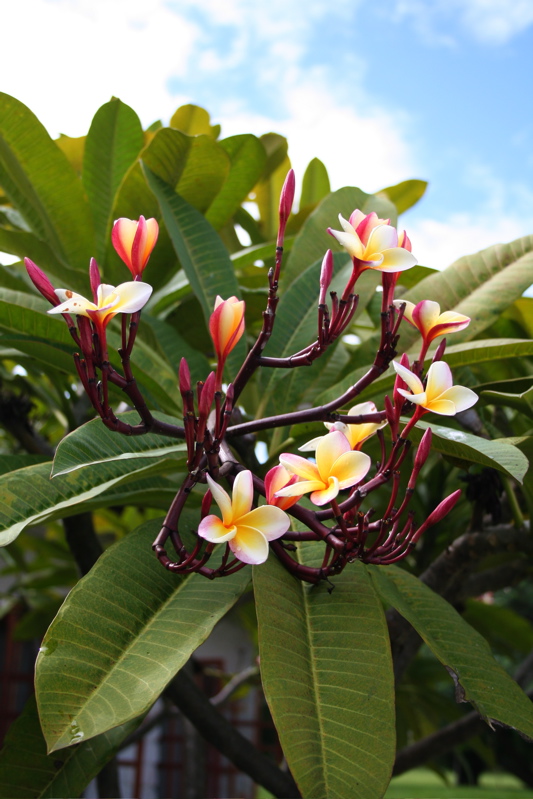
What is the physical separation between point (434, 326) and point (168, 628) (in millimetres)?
355

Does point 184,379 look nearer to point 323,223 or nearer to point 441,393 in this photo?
point 441,393

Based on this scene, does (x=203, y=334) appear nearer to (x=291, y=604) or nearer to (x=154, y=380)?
(x=154, y=380)

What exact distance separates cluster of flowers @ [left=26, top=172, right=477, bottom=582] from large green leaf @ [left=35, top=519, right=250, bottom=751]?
0.23ft

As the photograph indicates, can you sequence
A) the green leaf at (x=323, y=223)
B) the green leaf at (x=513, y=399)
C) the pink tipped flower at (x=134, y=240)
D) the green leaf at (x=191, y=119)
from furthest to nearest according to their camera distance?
the green leaf at (x=191, y=119) → the green leaf at (x=323, y=223) → the green leaf at (x=513, y=399) → the pink tipped flower at (x=134, y=240)

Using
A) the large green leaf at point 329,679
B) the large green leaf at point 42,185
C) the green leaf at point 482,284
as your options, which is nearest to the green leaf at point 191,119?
the large green leaf at point 42,185

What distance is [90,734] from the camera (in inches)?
18.4

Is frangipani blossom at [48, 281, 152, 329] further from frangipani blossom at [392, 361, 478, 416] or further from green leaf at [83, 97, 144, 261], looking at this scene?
green leaf at [83, 97, 144, 261]

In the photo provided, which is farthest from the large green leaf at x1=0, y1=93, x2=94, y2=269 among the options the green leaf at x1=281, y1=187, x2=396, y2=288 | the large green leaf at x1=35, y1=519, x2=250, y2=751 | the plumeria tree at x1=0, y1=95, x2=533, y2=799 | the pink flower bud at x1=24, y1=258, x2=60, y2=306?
the large green leaf at x1=35, y1=519, x2=250, y2=751

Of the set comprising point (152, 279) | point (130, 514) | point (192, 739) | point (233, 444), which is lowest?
point (192, 739)

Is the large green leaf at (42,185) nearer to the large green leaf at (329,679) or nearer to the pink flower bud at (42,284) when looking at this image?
the pink flower bud at (42,284)

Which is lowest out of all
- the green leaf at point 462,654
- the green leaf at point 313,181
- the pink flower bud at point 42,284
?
Result: the green leaf at point 462,654

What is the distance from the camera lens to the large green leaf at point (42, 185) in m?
1.12

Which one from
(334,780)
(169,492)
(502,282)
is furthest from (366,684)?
(502,282)

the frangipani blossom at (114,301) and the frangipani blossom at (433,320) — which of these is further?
the frangipani blossom at (433,320)
